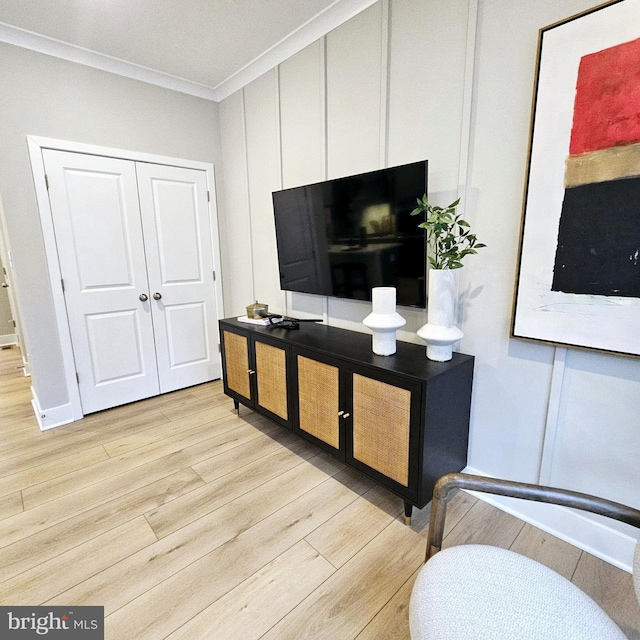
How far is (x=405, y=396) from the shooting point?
5.03 feet

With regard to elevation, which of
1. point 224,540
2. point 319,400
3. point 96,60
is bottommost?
point 224,540

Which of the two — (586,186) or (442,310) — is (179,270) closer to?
(442,310)

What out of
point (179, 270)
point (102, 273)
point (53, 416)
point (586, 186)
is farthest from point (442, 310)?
point (53, 416)

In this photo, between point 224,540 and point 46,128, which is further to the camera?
point 46,128

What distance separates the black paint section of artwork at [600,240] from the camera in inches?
49.7

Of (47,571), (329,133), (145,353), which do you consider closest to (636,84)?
(329,133)

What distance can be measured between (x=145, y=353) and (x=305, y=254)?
5.64 ft

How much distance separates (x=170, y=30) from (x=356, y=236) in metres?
1.82

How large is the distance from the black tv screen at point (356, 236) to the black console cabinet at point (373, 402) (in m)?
0.33

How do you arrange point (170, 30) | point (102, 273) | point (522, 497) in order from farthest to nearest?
point (102, 273)
point (170, 30)
point (522, 497)

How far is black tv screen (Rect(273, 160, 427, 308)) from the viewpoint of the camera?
1.80 metres

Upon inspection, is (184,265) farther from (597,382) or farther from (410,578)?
(597,382)

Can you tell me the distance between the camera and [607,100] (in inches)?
50.1

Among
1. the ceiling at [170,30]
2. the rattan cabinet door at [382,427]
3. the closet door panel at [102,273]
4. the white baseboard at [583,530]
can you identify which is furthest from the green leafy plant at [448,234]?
the closet door panel at [102,273]
